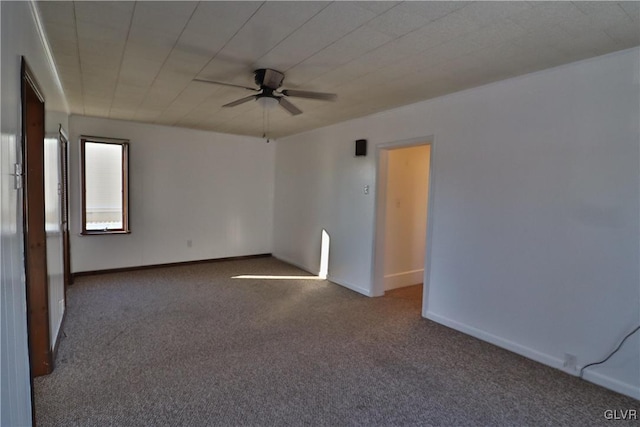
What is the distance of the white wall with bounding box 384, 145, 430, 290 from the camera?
4.75 meters

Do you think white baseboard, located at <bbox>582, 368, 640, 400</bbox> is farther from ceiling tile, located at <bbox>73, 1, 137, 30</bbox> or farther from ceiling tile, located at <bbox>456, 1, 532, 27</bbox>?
ceiling tile, located at <bbox>73, 1, 137, 30</bbox>

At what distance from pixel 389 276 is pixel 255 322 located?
7.00ft

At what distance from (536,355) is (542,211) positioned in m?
1.22

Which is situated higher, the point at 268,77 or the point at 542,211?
the point at 268,77

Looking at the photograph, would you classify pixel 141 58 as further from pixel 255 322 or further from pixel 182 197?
pixel 182 197

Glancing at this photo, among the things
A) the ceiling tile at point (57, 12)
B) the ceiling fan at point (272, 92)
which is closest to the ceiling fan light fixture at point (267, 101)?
the ceiling fan at point (272, 92)

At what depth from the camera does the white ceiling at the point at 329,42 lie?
78.4 inches

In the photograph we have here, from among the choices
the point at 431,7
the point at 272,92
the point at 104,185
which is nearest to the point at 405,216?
the point at 272,92

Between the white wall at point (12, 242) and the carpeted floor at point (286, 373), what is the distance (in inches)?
24.4

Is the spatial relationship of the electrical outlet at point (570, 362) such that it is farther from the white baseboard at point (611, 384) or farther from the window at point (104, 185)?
the window at point (104, 185)

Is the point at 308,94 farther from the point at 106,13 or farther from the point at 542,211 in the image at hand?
the point at 542,211

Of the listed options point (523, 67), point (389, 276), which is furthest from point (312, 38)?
point (389, 276)

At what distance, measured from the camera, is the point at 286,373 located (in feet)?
8.48

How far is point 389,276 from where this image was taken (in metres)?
4.87
